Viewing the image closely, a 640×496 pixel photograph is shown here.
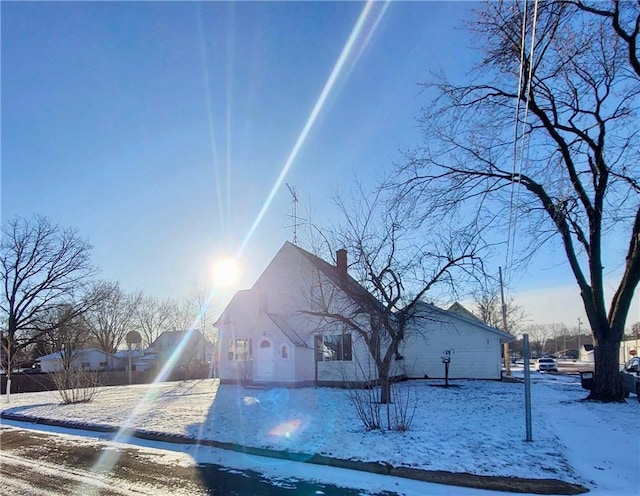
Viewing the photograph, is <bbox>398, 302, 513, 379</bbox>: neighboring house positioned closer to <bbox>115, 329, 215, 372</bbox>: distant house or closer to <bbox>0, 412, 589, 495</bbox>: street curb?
<bbox>0, 412, 589, 495</bbox>: street curb

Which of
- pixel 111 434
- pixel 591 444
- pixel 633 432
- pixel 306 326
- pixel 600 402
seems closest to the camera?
pixel 591 444

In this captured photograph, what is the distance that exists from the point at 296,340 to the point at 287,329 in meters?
0.90

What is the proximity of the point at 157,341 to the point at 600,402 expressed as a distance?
53356 millimetres

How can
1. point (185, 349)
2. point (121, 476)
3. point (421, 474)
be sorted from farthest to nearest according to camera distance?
point (185, 349)
point (121, 476)
point (421, 474)

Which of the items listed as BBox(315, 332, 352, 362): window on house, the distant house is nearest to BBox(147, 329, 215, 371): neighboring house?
the distant house

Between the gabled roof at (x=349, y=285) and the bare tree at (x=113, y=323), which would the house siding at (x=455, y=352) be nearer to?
the gabled roof at (x=349, y=285)

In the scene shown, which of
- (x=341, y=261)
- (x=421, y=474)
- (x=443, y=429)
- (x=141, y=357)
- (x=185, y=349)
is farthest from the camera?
(x=141, y=357)

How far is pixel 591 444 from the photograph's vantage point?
7988mm

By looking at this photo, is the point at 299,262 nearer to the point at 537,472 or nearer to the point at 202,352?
the point at 537,472

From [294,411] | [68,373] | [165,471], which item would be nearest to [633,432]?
[294,411]

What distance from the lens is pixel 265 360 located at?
21.1 meters

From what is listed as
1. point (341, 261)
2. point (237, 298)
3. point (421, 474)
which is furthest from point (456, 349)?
point (421, 474)

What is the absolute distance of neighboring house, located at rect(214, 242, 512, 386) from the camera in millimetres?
20250

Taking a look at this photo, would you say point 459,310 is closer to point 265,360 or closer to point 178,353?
point 265,360
